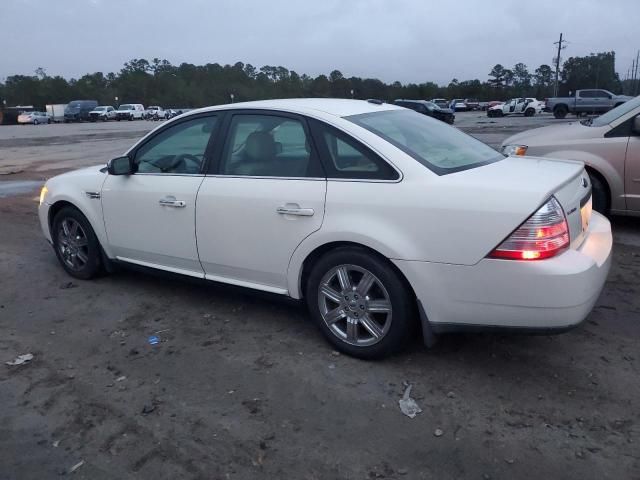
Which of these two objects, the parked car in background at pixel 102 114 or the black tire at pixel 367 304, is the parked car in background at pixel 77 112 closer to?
the parked car in background at pixel 102 114

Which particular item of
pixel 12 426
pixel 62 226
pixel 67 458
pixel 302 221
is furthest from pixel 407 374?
pixel 62 226

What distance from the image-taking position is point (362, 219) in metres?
3.44

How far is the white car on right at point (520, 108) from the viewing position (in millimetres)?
47875

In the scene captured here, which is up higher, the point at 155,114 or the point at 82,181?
the point at 155,114

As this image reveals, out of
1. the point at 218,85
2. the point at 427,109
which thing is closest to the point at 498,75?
the point at 218,85

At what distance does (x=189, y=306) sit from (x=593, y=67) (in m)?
Result: 97.1

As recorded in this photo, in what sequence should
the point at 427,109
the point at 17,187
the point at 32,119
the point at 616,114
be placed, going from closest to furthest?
the point at 616,114 < the point at 17,187 < the point at 427,109 < the point at 32,119

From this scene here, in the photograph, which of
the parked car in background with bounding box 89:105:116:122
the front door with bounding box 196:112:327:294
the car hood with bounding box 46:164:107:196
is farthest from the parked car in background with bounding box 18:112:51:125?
the front door with bounding box 196:112:327:294

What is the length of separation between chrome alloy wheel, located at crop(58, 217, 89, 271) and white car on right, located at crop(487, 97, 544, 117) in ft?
157

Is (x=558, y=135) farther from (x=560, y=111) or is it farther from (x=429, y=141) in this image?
(x=560, y=111)

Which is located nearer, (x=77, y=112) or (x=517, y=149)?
(x=517, y=149)

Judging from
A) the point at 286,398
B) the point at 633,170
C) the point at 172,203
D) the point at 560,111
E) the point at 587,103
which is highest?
the point at 587,103

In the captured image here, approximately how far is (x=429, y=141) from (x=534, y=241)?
118 centimetres

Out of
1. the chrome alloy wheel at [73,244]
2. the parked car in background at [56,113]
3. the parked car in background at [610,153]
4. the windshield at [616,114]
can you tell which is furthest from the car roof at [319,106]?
the parked car in background at [56,113]
